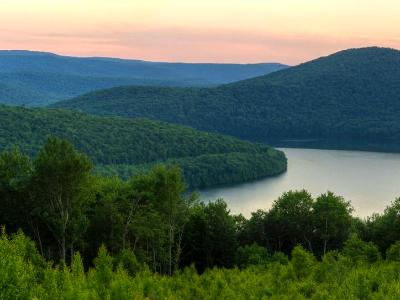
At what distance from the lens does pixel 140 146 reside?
7008 inches

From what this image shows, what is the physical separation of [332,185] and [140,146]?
212ft

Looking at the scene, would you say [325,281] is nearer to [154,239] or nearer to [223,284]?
[223,284]

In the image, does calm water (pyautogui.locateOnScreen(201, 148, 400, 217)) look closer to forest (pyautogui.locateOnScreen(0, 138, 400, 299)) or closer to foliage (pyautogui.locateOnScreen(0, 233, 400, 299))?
forest (pyautogui.locateOnScreen(0, 138, 400, 299))

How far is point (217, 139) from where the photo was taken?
194 metres

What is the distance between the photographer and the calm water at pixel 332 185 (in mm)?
122562

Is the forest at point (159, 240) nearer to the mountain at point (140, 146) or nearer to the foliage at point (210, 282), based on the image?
the foliage at point (210, 282)

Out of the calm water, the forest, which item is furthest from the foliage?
the calm water

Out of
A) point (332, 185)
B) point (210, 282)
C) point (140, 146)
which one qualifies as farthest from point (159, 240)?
point (140, 146)

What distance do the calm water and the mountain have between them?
28.7 feet

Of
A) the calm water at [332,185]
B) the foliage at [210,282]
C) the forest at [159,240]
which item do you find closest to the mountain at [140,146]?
the calm water at [332,185]

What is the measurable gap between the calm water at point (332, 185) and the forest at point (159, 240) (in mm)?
Answer: 49473

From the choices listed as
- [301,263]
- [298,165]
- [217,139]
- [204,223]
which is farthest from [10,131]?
[301,263]

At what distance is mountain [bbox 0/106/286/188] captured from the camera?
156m

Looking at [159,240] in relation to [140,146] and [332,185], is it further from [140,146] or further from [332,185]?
[140,146]
